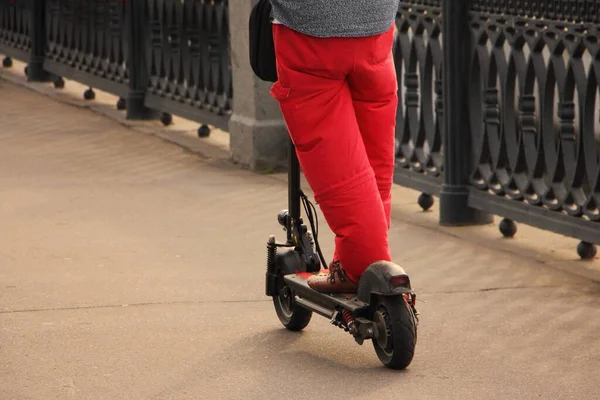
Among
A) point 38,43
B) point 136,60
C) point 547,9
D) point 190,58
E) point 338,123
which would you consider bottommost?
point 38,43

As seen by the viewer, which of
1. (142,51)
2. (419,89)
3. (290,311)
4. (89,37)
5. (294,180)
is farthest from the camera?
(89,37)

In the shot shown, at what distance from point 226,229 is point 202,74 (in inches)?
142

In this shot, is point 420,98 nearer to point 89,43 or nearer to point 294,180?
point 294,180

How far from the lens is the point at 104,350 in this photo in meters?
5.40

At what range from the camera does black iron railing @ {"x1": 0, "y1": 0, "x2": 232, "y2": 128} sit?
36.0ft

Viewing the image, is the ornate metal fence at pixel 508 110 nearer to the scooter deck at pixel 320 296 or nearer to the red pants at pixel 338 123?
the scooter deck at pixel 320 296

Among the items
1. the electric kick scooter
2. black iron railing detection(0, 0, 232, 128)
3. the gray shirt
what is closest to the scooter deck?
the electric kick scooter

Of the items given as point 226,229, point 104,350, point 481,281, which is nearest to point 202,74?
point 226,229

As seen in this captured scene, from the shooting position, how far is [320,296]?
5.21 m

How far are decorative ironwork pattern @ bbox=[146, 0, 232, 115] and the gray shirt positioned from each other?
5.80 m

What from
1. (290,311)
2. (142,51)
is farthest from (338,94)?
(142,51)

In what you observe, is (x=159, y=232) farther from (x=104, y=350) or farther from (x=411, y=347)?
(x=411, y=347)

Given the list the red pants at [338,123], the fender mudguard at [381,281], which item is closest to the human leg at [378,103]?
the red pants at [338,123]

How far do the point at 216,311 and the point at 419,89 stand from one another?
307 centimetres
